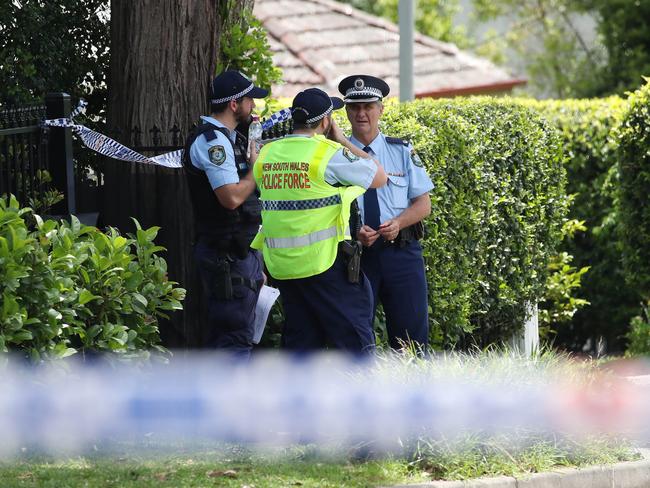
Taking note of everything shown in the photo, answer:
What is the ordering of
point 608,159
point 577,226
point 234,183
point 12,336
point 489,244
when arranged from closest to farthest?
point 12,336, point 234,183, point 489,244, point 577,226, point 608,159

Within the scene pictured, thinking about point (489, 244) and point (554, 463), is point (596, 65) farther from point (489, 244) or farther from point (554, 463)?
point (554, 463)

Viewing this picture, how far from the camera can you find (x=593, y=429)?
7.54m

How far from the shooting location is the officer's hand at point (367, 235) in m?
8.03

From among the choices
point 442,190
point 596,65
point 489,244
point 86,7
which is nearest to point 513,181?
point 489,244

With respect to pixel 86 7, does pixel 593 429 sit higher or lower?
lower

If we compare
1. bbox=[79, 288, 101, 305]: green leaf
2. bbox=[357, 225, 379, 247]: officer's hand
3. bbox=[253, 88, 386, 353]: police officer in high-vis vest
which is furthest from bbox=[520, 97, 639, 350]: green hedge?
bbox=[79, 288, 101, 305]: green leaf

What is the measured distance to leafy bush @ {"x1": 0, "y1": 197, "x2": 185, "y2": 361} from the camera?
685 cm

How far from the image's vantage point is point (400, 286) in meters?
8.36

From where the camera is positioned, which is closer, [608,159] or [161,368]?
[161,368]

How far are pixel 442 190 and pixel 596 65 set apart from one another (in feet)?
61.3

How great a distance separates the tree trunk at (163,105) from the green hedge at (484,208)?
42.4 inches

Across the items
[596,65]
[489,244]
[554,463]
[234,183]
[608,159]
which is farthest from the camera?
[596,65]

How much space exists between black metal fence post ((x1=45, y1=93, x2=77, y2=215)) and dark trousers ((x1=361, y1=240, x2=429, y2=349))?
6.18ft

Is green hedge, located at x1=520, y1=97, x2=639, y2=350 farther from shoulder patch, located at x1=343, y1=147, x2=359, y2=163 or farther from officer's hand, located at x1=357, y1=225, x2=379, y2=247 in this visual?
shoulder patch, located at x1=343, y1=147, x2=359, y2=163
